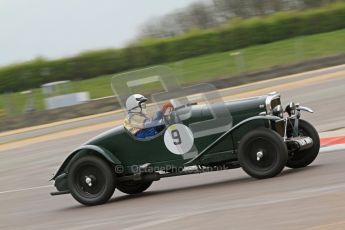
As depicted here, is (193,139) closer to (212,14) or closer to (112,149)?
(112,149)

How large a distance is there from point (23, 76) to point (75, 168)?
31401mm

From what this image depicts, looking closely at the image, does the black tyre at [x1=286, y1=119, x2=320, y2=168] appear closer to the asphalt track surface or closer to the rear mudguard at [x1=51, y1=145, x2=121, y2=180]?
the asphalt track surface

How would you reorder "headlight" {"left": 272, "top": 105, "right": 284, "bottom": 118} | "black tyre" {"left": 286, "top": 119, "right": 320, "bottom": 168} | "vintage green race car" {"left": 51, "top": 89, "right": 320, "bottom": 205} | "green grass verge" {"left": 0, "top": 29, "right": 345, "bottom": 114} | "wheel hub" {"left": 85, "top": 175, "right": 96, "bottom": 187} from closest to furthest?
"vintage green race car" {"left": 51, "top": 89, "right": 320, "bottom": 205} < "headlight" {"left": 272, "top": 105, "right": 284, "bottom": 118} < "black tyre" {"left": 286, "top": 119, "right": 320, "bottom": 168} < "wheel hub" {"left": 85, "top": 175, "right": 96, "bottom": 187} < "green grass verge" {"left": 0, "top": 29, "right": 345, "bottom": 114}

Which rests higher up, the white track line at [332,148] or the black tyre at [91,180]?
the black tyre at [91,180]

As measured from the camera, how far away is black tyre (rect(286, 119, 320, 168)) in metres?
9.20

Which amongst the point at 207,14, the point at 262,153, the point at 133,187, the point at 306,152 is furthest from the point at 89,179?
the point at 207,14

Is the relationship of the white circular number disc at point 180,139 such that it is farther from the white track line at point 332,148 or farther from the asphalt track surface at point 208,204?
the white track line at point 332,148

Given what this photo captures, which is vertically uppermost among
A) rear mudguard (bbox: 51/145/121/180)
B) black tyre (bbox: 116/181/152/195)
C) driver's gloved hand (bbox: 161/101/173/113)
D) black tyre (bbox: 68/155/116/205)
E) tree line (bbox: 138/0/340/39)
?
tree line (bbox: 138/0/340/39)

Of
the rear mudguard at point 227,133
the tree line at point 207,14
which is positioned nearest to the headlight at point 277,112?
the rear mudguard at point 227,133

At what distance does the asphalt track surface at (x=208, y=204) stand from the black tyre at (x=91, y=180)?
0.53 ft

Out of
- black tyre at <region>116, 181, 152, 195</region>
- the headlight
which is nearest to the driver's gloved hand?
black tyre at <region>116, 181, 152, 195</region>

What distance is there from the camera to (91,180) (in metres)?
9.34

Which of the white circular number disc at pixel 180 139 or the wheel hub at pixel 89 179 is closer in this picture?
the white circular number disc at pixel 180 139

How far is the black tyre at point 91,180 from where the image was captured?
9250 mm
